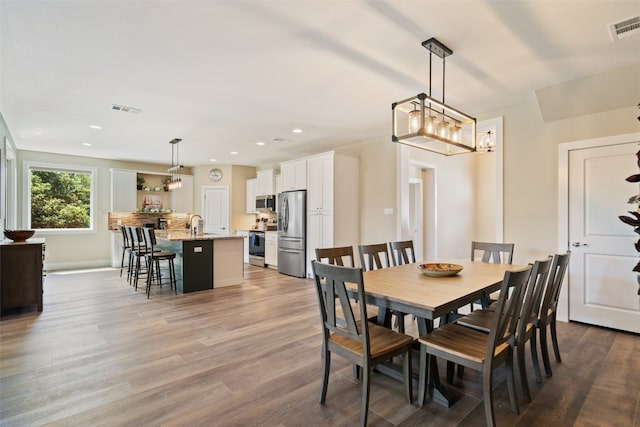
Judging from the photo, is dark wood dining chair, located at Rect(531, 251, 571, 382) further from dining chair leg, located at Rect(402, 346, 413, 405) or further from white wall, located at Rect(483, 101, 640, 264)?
white wall, located at Rect(483, 101, 640, 264)

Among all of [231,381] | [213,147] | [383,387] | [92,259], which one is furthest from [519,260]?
[92,259]

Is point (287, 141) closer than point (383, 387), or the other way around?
point (383, 387)

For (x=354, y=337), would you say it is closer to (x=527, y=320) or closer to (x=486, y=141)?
(x=527, y=320)

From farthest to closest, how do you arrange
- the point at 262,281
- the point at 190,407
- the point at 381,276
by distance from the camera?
the point at 262,281 < the point at 381,276 < the point at 190,407

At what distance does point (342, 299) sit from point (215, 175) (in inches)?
310

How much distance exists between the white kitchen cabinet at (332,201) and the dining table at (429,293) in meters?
3.11

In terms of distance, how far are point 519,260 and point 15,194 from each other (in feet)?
30.1

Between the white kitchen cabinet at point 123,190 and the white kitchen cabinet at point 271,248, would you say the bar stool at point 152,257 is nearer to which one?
the white kitchen cabinet at point 271,248

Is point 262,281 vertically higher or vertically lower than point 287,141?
lower

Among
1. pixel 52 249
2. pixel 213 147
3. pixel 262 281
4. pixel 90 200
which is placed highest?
pixel 213 147

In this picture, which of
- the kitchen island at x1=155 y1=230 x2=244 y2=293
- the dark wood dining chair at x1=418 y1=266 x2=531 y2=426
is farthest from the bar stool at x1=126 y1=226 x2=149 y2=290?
the dark wood dining chair at x1=418 y1=266 x2=531 y2=426

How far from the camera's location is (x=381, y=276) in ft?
8.62

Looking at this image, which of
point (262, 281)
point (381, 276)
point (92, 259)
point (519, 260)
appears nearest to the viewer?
point (381, 276)

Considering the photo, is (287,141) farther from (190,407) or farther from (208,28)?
(190,407)
